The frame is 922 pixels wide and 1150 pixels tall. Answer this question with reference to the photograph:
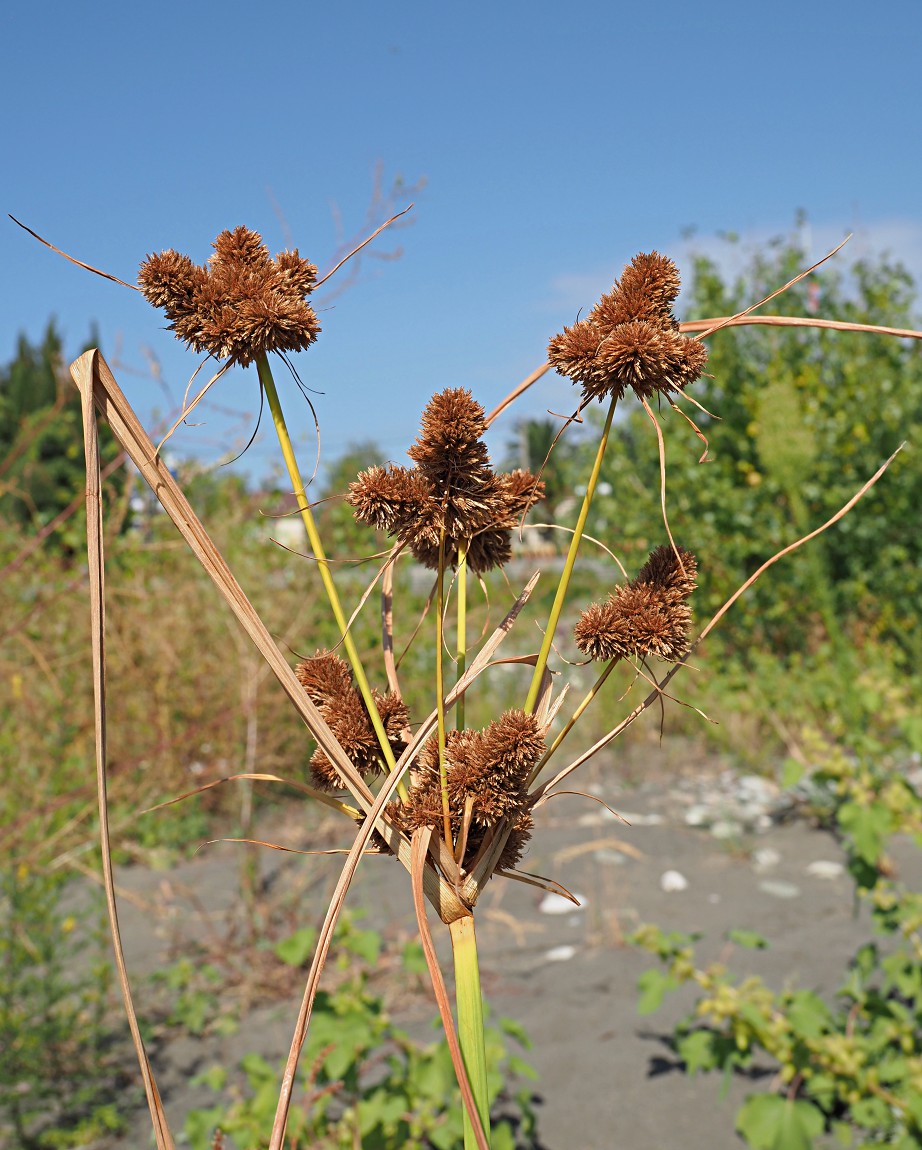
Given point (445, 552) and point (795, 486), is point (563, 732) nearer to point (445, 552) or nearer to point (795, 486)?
point (445, 552)

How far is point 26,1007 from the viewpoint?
2.95m

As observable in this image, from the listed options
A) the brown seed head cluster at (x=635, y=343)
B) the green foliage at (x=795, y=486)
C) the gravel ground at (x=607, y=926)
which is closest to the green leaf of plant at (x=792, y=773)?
the gravel ground at (x=607, y=926)

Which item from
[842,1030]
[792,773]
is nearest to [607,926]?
[842,1030]

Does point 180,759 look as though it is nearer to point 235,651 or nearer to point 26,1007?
point 235,651

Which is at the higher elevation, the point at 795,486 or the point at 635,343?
the point at 795,486

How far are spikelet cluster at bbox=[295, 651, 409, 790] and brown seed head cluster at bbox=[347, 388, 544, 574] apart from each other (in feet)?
0.36

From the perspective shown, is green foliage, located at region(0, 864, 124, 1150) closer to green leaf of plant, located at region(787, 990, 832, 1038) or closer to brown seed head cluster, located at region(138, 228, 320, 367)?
green leaf of plant, located at region(787, 990, 832, 1038)

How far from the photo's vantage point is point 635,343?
1.59 ft

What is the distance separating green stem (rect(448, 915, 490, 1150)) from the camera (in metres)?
0.51

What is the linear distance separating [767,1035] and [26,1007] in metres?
2.15

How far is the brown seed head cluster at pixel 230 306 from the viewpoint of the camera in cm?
51

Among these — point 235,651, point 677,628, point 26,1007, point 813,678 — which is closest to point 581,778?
point 813,678

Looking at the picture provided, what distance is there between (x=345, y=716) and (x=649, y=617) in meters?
0.18

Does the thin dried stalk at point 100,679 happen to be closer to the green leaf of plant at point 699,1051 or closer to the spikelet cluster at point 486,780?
the spikelet cluster at point 486,780
